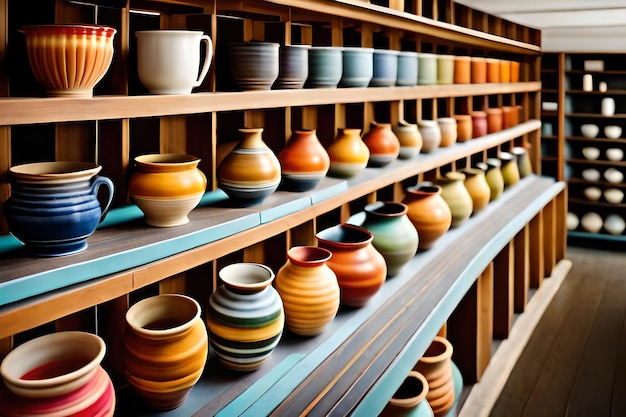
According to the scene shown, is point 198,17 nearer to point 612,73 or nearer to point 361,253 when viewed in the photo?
point 361,253

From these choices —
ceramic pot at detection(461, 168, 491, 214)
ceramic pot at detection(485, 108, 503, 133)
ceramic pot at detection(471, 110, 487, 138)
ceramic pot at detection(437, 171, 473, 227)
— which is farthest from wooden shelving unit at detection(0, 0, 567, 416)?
ceramic pot at detection(485, 108, 503, 133)

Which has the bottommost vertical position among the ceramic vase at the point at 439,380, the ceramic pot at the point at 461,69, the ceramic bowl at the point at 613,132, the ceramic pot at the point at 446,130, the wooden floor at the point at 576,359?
the wooden floor at the point at 576,359

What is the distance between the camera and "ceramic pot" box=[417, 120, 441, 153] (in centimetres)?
261

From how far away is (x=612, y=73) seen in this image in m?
5.17

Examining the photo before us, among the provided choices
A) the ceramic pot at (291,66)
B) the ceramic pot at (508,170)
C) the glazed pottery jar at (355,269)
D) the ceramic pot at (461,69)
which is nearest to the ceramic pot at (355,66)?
the ceramic pot at (291,66)

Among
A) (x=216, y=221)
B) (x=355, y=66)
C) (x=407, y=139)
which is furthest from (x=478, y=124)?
(x=216, y=221)

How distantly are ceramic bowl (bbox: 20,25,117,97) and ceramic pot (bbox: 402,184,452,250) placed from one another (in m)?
1.45

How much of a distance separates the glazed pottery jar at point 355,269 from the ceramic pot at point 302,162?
165 mm

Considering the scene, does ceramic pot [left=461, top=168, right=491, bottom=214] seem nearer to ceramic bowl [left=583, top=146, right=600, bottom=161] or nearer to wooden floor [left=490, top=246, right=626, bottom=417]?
wooden floor [left=490, top=246, right=626, bottom=417]

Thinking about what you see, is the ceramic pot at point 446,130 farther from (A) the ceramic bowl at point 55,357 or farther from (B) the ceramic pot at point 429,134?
(A) the ceramic bowl at point 55,357

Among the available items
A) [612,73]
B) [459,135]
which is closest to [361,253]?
[459,135]

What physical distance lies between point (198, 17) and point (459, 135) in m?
1.83

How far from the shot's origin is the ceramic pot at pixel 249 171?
4.89 feet

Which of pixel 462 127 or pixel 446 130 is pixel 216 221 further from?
pixel 462 127
